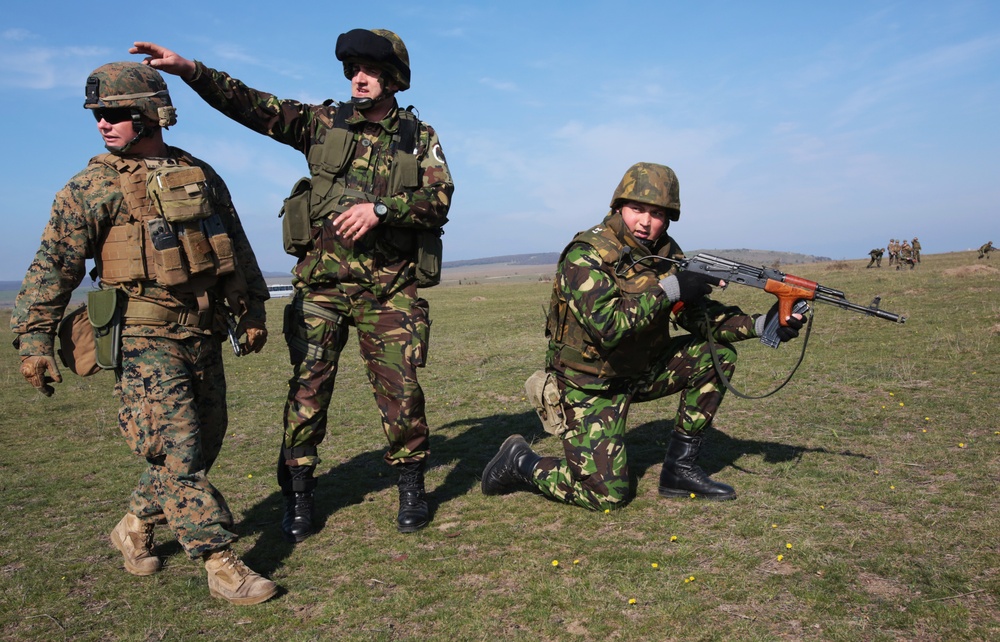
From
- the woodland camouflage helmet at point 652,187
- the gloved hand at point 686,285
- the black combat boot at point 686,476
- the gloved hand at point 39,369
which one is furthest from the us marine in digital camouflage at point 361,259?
the black combat boot at point 686,476

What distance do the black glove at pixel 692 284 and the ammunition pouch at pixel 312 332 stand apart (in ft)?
7.44

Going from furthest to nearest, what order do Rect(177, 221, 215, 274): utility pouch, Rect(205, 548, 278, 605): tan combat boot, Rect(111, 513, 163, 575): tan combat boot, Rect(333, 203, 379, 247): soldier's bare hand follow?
Rect(333, 203, 379, 247): soldier's bare hand, Rect(111, 513, 163, 575): tan combat boot, Rect(177, 221, 215, 274): utility pouch, Rect(205, 548, 278, 605): tan combat boot

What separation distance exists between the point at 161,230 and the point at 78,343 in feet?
2.60

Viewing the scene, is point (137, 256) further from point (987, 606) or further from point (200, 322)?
point (987, 606)

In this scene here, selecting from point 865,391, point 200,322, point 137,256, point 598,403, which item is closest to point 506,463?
point 598,403

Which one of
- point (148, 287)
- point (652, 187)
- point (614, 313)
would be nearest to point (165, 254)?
point (148, 287)

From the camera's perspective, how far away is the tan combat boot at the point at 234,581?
3.82m

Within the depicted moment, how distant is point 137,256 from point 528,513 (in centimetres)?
285

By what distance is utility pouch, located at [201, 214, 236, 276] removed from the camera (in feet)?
13.3

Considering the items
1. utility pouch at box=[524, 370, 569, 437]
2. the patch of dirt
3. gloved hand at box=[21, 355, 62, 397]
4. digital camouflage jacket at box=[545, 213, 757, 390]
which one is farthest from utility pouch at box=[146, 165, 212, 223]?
the patch of dirt

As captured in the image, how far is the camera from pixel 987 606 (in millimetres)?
3271

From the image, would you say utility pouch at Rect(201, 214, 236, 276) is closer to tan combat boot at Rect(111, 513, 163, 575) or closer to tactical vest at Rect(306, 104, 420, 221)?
tactical vest at Rect(306, 104, 420, 221)

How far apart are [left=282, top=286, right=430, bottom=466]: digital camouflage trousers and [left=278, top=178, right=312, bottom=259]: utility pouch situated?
38cm

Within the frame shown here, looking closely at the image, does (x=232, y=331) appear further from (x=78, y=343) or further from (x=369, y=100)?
(x=369, y=100)
